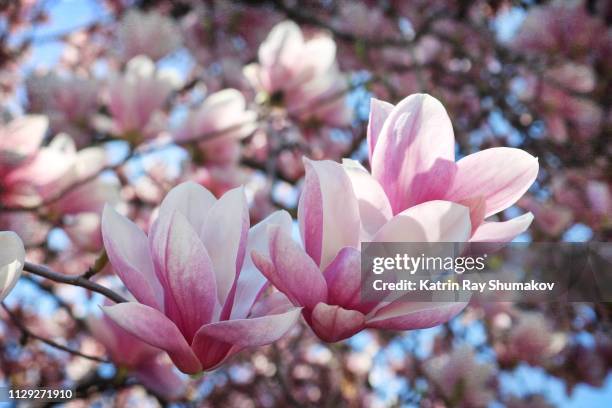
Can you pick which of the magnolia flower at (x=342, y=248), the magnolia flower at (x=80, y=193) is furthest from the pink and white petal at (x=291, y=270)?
the magnolia flower at (x=80, y=193)

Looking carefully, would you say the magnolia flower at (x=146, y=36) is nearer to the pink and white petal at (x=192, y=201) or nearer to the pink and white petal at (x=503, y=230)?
the pink and white petal at (x=192, y=201)

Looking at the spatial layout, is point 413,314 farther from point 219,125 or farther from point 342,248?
point 219,125

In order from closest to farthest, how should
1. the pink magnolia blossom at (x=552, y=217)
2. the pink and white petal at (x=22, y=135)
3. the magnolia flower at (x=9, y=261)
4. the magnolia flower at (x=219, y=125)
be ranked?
the magnolia flower at (x=9, y=261) < the pink and white petal at (x=22, y=135) < the magnolia flower at (x=219, y=125) < the pink magnolia blossom at (x=552, y=217)

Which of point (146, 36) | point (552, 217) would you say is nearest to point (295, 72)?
point (146, 36)

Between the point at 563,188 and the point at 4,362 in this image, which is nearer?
the point at 563,188

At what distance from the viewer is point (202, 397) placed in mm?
2373

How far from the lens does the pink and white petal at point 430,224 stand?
41cm

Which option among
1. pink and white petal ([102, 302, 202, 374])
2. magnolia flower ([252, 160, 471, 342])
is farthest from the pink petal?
pink and white petal ([102, 302, 202, 374])

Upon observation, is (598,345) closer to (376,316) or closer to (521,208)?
(521,208)

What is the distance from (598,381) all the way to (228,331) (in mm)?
1829

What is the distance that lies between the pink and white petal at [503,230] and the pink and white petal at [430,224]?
0.12 feet

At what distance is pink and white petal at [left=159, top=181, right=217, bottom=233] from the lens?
0.47 meters

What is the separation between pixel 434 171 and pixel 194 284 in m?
0.19

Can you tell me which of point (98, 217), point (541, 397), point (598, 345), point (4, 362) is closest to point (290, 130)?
point (98, 217)
